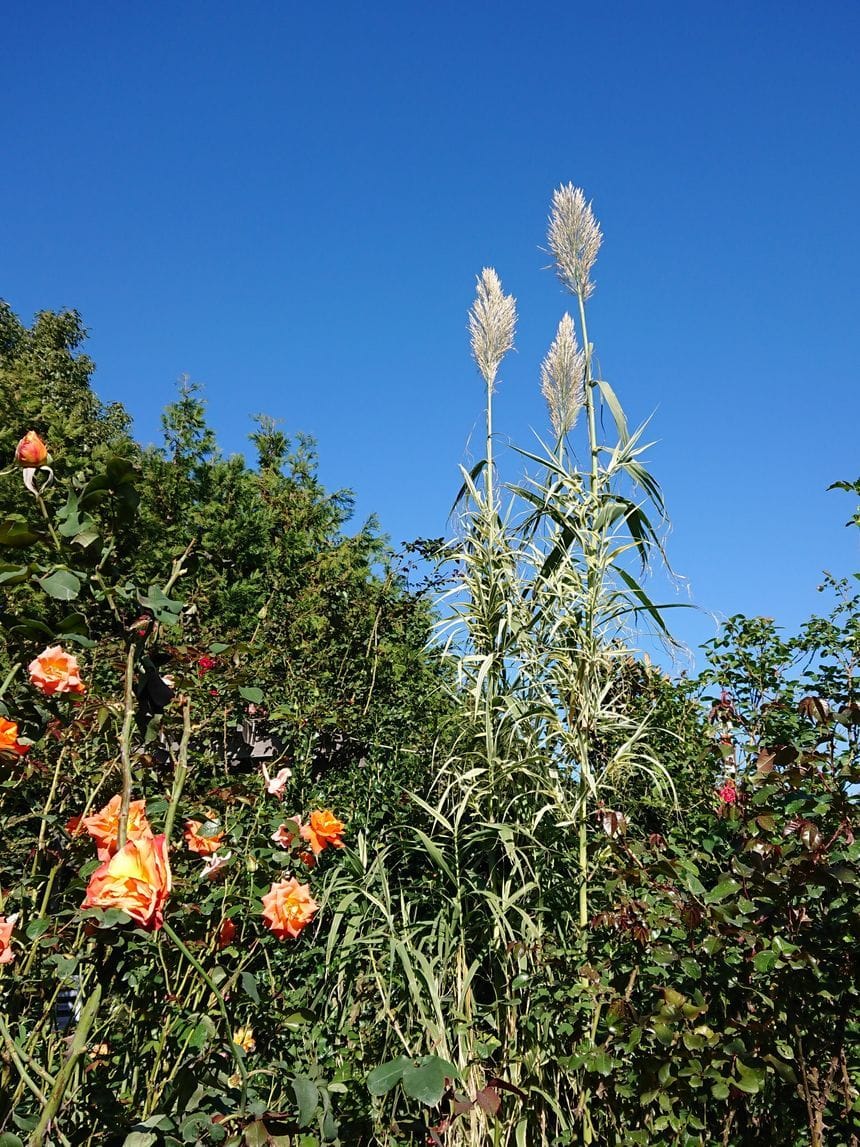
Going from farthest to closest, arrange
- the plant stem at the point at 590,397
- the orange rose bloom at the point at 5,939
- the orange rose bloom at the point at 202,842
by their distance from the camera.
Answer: the plant stem at the point at 590,397
the orange rose bloom at the point at 202,842
the orange rose bloom at the point at 5,939

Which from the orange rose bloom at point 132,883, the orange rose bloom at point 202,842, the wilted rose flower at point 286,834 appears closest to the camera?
the orange rose bloom at point 132,883

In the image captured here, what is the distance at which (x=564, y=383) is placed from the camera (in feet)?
9.73

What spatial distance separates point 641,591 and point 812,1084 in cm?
127

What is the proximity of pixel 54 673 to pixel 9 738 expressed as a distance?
0.11m

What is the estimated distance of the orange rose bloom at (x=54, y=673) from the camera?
3.97 ft

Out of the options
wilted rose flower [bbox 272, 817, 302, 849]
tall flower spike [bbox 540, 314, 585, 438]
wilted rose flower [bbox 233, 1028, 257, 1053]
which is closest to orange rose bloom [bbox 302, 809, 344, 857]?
wilted rose flower [bbox 272, 817, 302, 849]

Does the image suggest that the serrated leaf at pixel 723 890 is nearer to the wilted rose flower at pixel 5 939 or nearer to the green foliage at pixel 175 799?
the green foliage at pixel 175 799

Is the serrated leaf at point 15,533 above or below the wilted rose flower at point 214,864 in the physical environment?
above

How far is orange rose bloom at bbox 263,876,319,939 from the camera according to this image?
161 centimetres

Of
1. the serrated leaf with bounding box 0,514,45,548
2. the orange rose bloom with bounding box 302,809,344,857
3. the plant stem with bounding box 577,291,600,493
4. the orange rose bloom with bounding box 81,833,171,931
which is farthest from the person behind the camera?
the plant stem with bounding box 577,291,600,493

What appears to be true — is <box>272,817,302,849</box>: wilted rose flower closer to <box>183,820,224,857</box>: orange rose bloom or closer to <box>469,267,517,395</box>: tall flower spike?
<box>183,820,224,857</box>: orange rose bloom

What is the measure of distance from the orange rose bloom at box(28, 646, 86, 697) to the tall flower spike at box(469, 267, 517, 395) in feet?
7.75

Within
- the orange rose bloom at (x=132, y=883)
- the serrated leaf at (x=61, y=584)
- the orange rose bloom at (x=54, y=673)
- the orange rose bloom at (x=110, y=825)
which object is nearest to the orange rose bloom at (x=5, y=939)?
the orange rose bloom at (x=110, y=825)

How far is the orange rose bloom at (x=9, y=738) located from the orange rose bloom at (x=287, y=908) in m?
0.65
